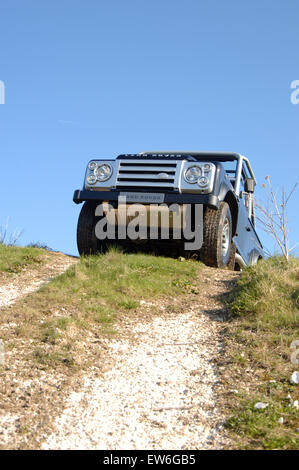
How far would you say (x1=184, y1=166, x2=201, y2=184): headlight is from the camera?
8961mm

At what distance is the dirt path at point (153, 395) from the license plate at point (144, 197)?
7.94ft

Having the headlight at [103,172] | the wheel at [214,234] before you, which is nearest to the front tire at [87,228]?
the headlight at [103,172]

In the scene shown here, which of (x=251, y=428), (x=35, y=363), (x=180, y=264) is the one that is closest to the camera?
(x=251, y=428)

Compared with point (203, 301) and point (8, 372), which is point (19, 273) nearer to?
point (203, 301)

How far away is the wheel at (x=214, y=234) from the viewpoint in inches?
358

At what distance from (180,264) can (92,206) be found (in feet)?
5.74

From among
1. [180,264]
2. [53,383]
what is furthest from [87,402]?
[180,264]

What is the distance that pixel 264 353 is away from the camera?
222 inches

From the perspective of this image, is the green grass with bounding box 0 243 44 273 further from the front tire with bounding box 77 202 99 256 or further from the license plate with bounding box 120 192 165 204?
the license plate with bounding box 120 192 165 204

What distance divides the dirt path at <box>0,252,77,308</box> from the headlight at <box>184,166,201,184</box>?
2.29 metres

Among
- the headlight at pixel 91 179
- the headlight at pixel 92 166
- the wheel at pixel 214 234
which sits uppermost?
the headlight at pixel 92 166

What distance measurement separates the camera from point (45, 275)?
8.74m

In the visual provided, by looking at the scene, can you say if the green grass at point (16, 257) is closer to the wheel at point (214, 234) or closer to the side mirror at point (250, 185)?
the wheel at point (214, 234)

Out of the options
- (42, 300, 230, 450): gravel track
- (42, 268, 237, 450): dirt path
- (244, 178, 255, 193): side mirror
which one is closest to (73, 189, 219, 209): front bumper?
(244, 178, 255, 193): side mirror
